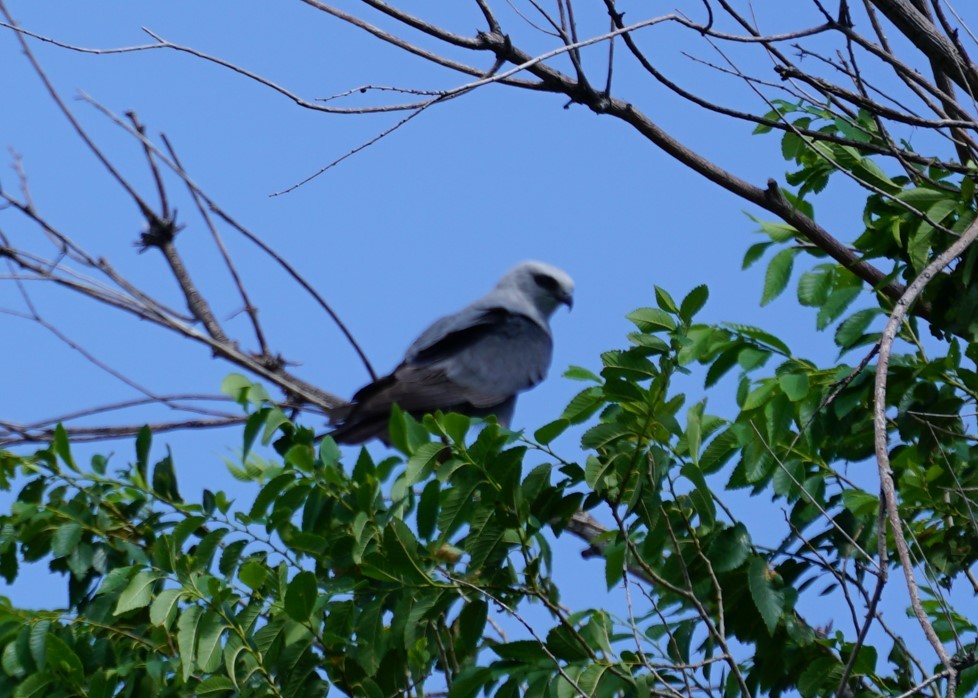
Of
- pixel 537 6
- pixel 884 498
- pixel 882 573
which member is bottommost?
pixel 882 573

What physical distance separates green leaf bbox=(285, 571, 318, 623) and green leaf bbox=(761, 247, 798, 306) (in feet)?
5.04

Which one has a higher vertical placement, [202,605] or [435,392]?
[435,392]

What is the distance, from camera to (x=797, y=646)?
2975mm

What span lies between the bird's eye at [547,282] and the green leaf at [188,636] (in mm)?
5460

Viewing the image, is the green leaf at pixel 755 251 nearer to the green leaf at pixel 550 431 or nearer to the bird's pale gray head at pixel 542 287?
the green leaf at pixel 550 431

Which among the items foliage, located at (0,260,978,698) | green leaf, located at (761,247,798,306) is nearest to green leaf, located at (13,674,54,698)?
foliage, located at (0,260,978,698)

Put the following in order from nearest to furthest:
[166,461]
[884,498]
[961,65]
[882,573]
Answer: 1. [882,573]
2. [884,498]
3. [961,65]
4. [166,461]

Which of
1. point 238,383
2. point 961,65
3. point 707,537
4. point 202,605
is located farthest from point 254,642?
point 961,65

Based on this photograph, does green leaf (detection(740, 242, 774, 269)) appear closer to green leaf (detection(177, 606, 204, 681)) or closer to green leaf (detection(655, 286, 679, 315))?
green leaf (detection(655, 286, 679, 315))

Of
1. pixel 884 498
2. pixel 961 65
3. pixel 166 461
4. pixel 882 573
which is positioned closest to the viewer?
pixel 882 573

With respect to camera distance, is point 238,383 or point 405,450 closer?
point 405,450

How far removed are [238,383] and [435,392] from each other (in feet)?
10.1

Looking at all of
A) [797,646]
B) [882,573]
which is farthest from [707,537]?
[882,573]

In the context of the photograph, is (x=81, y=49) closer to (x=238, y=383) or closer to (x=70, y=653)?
(x=238, y=383)
